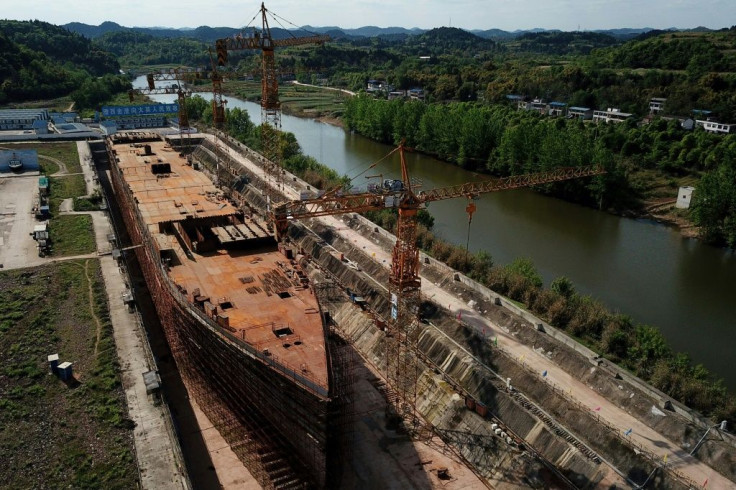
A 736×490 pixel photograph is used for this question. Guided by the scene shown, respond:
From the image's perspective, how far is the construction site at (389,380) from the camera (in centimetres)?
1914

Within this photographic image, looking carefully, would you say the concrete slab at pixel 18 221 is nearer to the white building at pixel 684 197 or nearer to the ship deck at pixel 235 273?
the ship deck at pixel 235 273

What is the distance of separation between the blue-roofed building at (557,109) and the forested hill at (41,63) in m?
86.4

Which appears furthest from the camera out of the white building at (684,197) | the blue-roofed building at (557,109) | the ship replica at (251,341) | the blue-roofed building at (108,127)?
the blue-roofed building at (557,109)

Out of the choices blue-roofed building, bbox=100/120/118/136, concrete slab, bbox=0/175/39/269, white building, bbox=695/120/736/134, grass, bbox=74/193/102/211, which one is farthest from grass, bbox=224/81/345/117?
grass, bbox=74/193/102/211

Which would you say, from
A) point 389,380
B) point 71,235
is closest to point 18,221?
point 71,235

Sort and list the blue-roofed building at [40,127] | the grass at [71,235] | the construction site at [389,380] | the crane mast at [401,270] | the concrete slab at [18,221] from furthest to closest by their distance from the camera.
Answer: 1. the blue-roofed building at [40,127]
2. the grass at [71,235]
3. the concrete slab at [18,221]
4. the crane mast at [401,270]
5. the construction site at [389,380]

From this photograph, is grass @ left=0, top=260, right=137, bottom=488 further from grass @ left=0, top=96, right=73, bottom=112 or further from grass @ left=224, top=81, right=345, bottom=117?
grass @ left=224, top=81, right=345, bottom=117

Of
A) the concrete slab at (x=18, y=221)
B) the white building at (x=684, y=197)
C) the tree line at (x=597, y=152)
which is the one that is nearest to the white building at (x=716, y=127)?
the tree line at (x=597, y=152)

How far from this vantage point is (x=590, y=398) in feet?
74.1

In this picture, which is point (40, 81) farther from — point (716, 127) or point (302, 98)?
point (716, 127)

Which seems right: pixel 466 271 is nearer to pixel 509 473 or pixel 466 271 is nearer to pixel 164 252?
pixel 509 473

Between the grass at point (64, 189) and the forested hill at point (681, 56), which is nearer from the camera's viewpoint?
the grass at point (64, 189)

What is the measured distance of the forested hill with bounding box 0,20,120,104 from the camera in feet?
316

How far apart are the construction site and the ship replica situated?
3.0 inches
